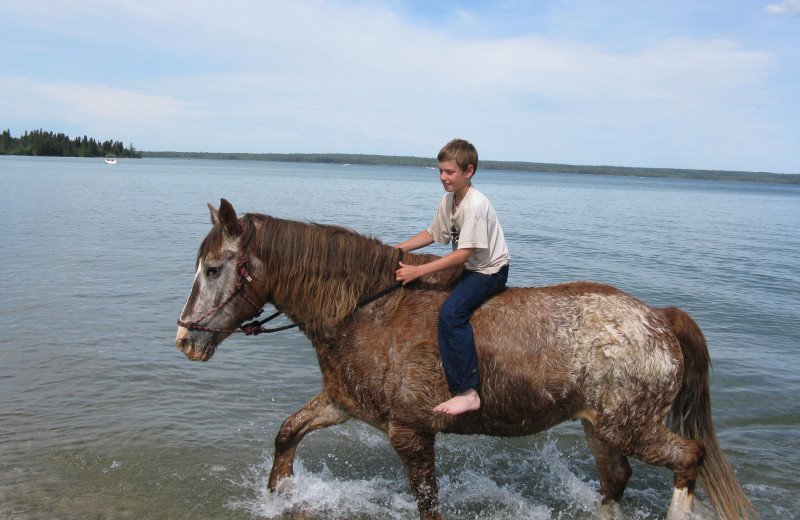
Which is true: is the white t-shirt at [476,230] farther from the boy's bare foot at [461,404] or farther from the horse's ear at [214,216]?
the horse's ear at [214,216]

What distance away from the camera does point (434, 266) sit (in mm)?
4289

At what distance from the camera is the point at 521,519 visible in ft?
17.4

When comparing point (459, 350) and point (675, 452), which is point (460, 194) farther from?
point (675, 452)

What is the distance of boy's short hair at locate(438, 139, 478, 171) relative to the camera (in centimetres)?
433

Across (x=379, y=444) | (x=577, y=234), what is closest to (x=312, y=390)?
(x=379, y=444)

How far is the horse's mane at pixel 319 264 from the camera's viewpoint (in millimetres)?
4406

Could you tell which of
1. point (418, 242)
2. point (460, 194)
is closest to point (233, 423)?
point (418, 242)

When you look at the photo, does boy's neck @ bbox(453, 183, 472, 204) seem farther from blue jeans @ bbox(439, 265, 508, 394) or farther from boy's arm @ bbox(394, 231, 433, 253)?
blue jeans @ bbox(439, 265, 508, 394)

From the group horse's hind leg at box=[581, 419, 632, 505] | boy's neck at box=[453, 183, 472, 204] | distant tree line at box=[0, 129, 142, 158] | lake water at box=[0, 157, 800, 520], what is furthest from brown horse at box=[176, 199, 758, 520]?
distant tree line at box=[0, 129, 142, 158]

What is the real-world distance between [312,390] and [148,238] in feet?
48.8

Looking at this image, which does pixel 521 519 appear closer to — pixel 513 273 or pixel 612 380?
pixel 612 380

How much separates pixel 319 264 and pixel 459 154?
141 cm

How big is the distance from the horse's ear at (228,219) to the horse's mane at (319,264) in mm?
104

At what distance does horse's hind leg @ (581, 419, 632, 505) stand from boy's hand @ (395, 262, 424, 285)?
2.06 metres
